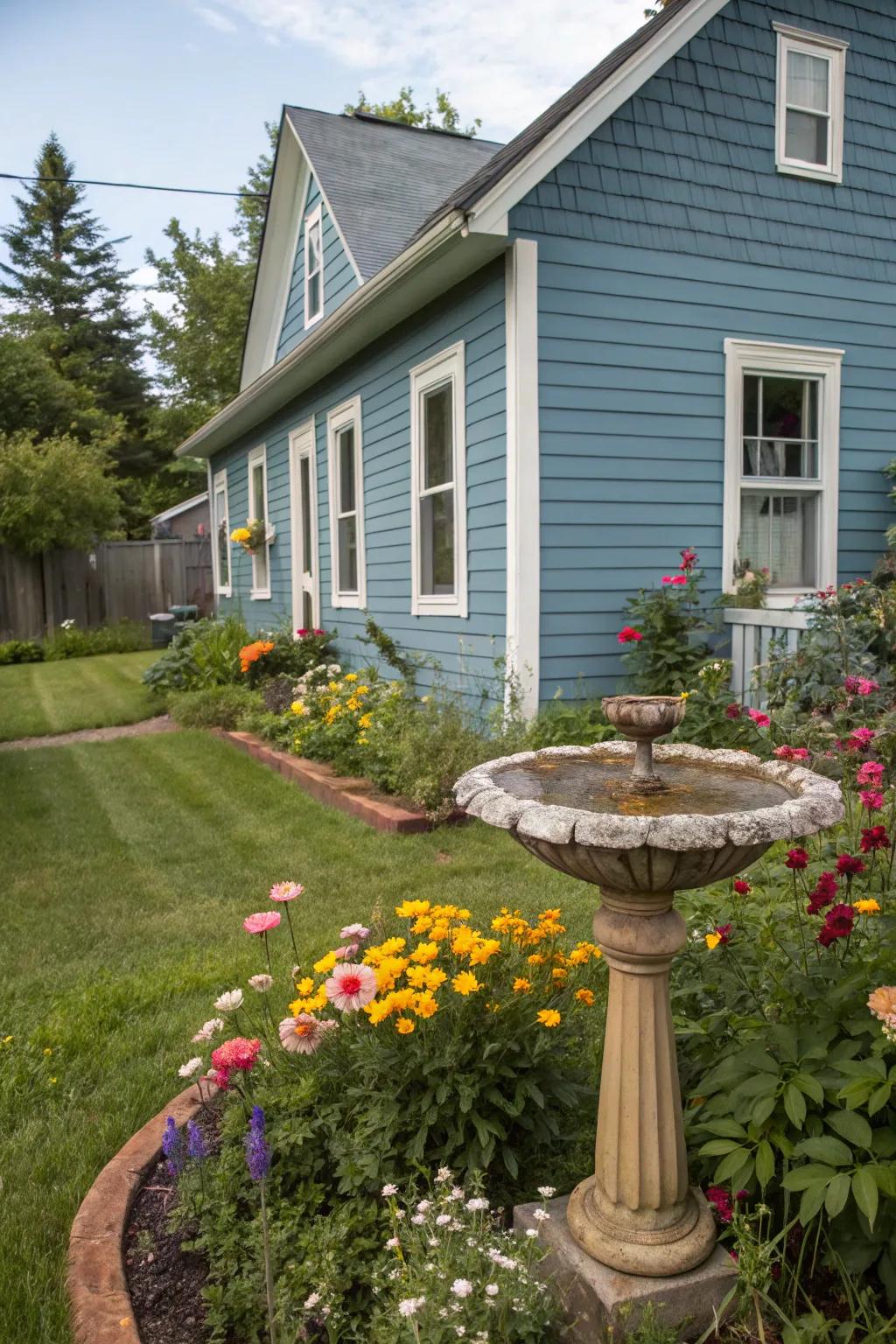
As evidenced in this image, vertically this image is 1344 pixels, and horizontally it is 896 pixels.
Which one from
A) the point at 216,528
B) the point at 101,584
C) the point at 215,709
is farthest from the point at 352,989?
the point at 101,584

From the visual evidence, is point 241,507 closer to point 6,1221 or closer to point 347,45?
point 347,45

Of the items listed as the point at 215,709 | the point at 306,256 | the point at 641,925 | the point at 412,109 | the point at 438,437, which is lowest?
the point at 215,709

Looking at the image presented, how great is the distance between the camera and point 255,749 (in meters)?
7.54

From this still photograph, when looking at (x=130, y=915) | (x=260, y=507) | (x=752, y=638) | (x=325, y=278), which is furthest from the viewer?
(x=260, y=507)

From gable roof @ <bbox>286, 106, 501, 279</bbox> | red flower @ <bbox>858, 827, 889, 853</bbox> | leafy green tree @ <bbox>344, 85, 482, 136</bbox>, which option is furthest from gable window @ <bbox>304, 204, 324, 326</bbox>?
leafy green tree @ <bbox>344, 85, 482, 136</bbox>

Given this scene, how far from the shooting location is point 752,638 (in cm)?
629

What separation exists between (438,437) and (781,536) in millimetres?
2655

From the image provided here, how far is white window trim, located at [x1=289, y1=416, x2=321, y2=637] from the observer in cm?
→ 1005

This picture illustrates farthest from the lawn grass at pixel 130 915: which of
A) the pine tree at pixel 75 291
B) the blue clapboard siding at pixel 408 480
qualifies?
the pine tree at pixel 75 291

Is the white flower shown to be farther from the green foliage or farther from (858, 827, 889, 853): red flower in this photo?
the green foliage

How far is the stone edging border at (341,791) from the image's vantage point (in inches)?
201

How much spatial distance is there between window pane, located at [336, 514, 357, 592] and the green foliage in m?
9.11

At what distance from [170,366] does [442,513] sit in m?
24.1

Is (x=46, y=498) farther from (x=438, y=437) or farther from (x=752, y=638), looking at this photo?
(x=752, y=638)
